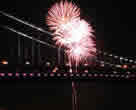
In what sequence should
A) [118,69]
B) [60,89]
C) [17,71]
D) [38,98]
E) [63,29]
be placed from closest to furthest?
1. [63,29]
2. [38,98]
3. [60,89]
4. [17,71]
5. [118,69]

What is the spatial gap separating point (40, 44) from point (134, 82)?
147 inches

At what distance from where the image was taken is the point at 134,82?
200 inches

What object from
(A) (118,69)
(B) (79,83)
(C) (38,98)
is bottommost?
(C) (38,98)

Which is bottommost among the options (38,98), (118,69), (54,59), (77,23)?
(38,98)

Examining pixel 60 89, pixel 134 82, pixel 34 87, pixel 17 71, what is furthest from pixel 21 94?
pixel 134 82

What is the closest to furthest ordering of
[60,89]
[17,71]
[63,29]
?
1. [63,29]
2. [60,89]
3. [17,71]

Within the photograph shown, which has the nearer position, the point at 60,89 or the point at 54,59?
the point at 60,89

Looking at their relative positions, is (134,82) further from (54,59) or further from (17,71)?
(17,71)

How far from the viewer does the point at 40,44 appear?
517cm

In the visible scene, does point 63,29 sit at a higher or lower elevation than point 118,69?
higher

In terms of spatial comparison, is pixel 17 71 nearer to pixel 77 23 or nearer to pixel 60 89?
pixel 60 89

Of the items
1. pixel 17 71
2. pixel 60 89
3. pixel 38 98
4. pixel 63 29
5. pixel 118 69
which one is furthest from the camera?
pixel 118 69

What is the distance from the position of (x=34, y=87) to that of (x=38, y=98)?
0.55 meters

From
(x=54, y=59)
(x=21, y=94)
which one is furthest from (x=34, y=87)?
(x=54, y=59)
